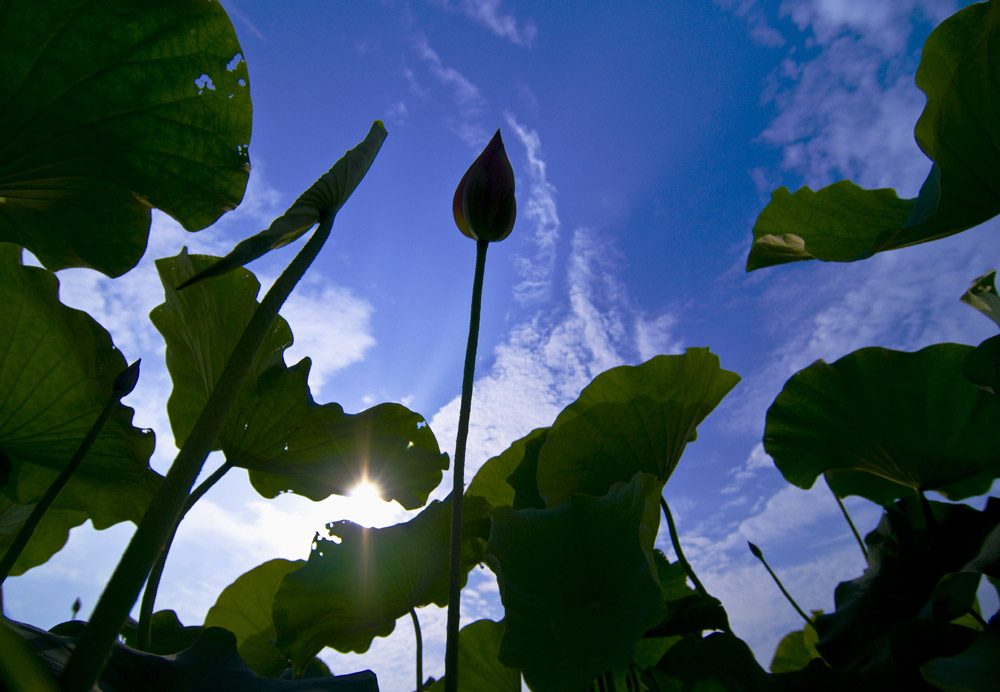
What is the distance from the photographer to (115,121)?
27.9 inches

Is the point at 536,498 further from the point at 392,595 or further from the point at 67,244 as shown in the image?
the point at 67,244

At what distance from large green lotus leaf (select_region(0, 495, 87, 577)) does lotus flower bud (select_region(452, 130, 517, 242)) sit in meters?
0.85

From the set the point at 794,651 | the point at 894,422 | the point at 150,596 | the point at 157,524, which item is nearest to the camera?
the point at 157,524

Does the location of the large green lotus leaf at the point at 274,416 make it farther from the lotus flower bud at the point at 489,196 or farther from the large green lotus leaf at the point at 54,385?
the lotus flower bud at the point at 489,196

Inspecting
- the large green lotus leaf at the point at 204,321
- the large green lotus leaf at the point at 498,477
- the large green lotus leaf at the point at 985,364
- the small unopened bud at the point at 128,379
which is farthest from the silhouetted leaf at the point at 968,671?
the large green lotus leaf at the point at 204,321

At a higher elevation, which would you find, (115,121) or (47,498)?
(115,121)

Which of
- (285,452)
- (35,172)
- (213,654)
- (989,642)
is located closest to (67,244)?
(35,172)

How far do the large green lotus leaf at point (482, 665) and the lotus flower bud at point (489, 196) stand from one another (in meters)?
0.69

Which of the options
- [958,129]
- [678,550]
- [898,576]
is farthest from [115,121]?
[898,576]

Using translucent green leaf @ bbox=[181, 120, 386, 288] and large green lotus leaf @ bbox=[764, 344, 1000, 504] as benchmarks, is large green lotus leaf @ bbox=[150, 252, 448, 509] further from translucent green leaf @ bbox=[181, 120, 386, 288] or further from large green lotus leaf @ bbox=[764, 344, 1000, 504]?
large green lotus leaf @ bbox=[764, 344, 1000, 504]

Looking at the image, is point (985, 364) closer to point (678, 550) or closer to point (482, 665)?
point (678, 550)

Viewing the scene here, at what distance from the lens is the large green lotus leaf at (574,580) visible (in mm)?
691

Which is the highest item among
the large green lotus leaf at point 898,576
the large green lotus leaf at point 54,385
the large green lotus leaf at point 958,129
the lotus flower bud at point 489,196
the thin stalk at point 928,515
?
the lotus flower bud at point 489,196

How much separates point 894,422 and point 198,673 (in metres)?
1.07
